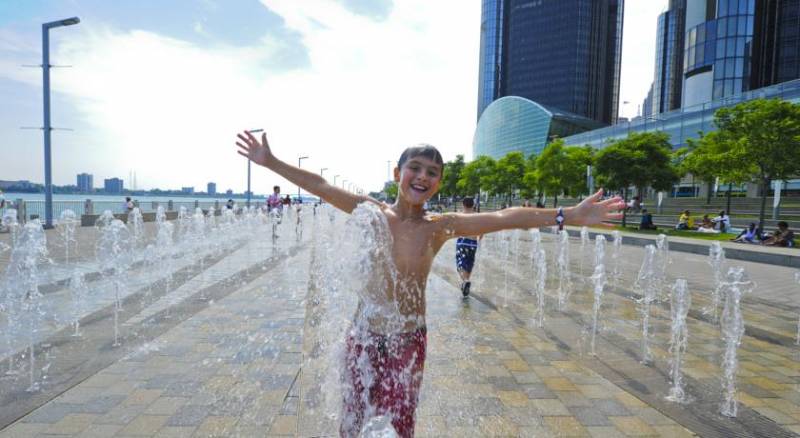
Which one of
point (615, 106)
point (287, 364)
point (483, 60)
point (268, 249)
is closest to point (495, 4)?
point (483, 60)

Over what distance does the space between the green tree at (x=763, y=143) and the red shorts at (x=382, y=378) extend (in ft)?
65.3

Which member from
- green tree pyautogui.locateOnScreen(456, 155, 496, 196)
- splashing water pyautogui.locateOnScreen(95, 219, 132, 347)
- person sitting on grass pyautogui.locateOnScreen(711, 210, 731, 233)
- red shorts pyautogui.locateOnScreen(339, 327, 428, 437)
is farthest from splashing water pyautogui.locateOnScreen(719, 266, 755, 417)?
green tree pyautogui.locateOnScreen(456, 155, 496, 196)

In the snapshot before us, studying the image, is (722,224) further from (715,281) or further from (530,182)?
(530,182)

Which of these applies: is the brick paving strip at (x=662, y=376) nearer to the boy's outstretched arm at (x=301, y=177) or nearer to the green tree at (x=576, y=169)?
the boy's outstretched arm at (x=301, y=177)

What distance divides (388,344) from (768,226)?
81.7 ft

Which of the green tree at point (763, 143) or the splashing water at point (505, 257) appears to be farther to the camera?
the green tree at point (763, 143)

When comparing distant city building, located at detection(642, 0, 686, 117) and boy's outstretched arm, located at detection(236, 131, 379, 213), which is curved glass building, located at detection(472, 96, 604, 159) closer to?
distant city building, located at detection(642, 0, 686, 117)

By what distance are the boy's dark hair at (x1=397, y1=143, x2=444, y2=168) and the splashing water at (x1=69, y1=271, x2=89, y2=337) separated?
4575mm

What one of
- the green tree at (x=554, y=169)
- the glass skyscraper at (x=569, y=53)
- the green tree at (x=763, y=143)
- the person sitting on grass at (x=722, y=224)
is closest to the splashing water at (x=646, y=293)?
the green tree at (x=763, y=143)

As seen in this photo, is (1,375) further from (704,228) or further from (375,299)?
(704,228)

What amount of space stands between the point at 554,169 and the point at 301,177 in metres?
34.2

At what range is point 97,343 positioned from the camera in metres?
4.61

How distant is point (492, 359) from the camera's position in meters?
4.39

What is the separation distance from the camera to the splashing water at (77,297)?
5281 millimetres
